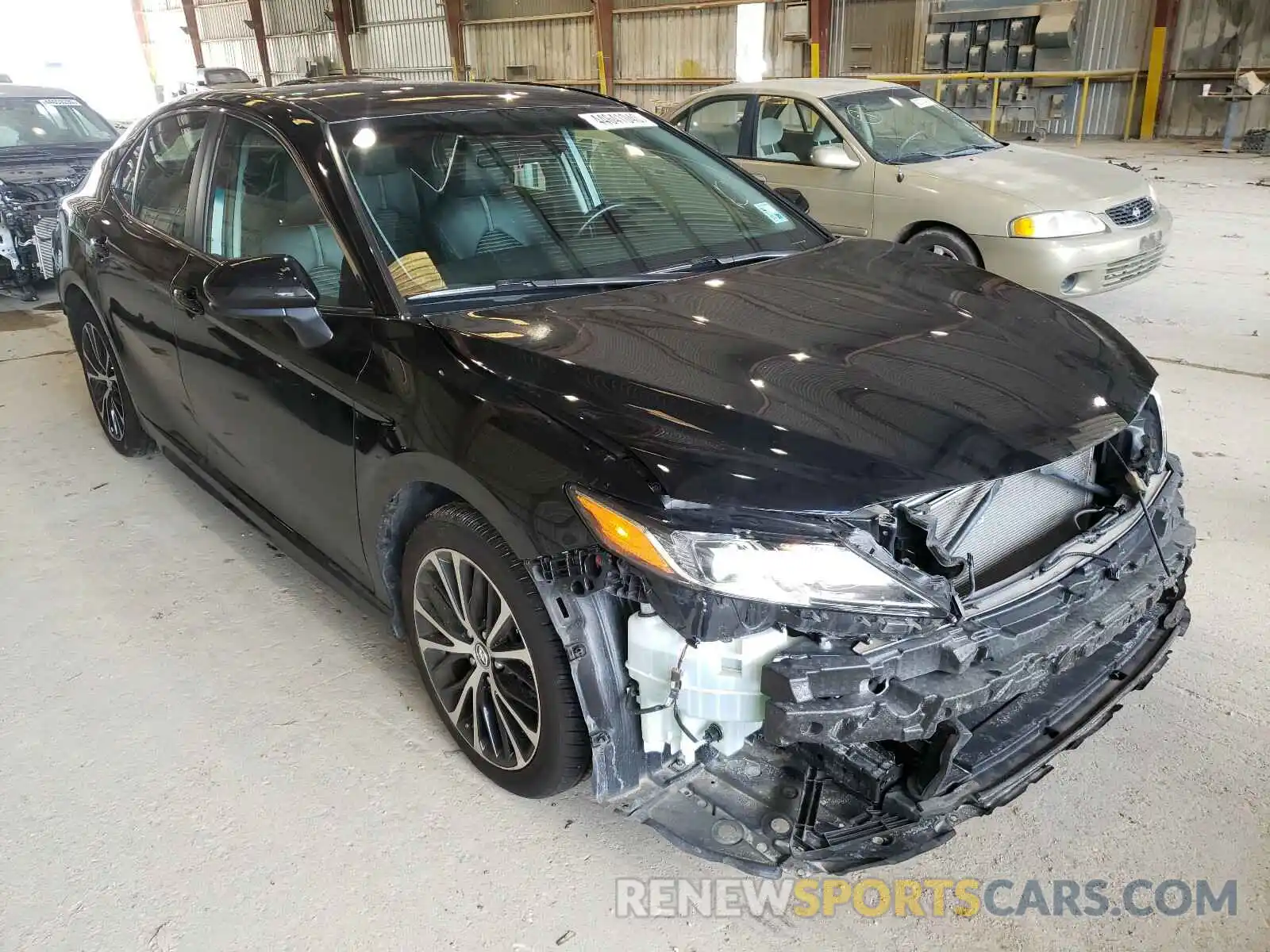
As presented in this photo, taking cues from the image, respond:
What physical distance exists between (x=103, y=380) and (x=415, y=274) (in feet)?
8.02

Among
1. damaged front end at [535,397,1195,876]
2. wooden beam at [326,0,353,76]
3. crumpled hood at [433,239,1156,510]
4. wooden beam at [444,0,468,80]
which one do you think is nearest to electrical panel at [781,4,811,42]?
wooden beam at [444,0,468,80]

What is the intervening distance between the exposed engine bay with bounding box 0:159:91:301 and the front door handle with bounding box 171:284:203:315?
4.31 metres

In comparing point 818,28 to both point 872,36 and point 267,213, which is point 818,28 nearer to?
point 872,36

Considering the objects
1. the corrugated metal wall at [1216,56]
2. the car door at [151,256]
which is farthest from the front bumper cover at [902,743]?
the corrugated metal wall at [1216,56]

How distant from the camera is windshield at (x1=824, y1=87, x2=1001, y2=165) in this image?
5.94 metres

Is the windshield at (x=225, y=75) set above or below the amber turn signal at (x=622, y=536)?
above

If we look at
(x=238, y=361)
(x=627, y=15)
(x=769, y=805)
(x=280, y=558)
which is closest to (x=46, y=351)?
(x=280, y=558)

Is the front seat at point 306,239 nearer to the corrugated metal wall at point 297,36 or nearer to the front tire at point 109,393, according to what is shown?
the front tire at point 109,393

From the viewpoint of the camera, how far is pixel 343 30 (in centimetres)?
2281

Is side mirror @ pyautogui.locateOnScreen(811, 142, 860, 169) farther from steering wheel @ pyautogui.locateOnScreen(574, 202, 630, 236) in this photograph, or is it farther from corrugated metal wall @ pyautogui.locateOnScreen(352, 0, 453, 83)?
corrugated metal wall @ pyautogui.locateOnScreen(352, 0, 453, 83)

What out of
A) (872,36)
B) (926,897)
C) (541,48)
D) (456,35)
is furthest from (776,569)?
(456,35)

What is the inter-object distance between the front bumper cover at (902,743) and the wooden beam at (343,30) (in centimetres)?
2456

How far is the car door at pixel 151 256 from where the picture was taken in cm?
287

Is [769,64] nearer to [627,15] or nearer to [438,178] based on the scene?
[627,15]
